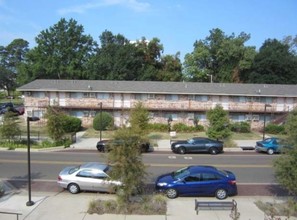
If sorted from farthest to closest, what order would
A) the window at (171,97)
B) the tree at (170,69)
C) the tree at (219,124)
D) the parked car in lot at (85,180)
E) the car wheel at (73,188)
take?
the tree at (170,69) → the window at (171,97) → the tree at (219,124) → the car wheel at (73,188) → the parked car in lot at (85,180)

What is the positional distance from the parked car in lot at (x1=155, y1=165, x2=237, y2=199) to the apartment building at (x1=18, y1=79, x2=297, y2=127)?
28.1m

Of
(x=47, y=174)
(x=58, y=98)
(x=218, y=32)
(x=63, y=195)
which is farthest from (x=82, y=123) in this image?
(x=218, y=32)

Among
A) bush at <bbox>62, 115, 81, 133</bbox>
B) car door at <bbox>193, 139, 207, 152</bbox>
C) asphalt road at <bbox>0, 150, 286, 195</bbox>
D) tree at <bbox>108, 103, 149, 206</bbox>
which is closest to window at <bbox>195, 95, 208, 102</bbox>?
bush at <bbox>62, 115, 81, 133</bbox>

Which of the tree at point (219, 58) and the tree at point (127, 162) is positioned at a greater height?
the tree at point (219, 58)

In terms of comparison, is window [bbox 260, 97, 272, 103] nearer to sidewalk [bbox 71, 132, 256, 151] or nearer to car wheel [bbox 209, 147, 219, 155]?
sidewalk [bbox 71, 132, 256, 151]

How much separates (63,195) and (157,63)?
56.1 metres

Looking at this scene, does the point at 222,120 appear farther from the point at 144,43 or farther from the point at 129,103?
the point at 144,43

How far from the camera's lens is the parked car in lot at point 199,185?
18.1 m

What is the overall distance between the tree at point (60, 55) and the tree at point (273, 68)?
31428mm

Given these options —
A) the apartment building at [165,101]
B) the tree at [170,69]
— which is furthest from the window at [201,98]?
the tree at [170,69]

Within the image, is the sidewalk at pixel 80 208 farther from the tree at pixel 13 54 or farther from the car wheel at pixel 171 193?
the tree at pixel 13 54

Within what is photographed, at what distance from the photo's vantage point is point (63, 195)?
18.5 meters

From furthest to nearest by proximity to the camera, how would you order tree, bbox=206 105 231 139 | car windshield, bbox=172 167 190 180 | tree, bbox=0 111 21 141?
tree, bbox=206 105 231 139 → tree, bbox=0 111 21 141 → car windshield, bbox=172 167 190 180

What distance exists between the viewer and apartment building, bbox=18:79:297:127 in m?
46.7
